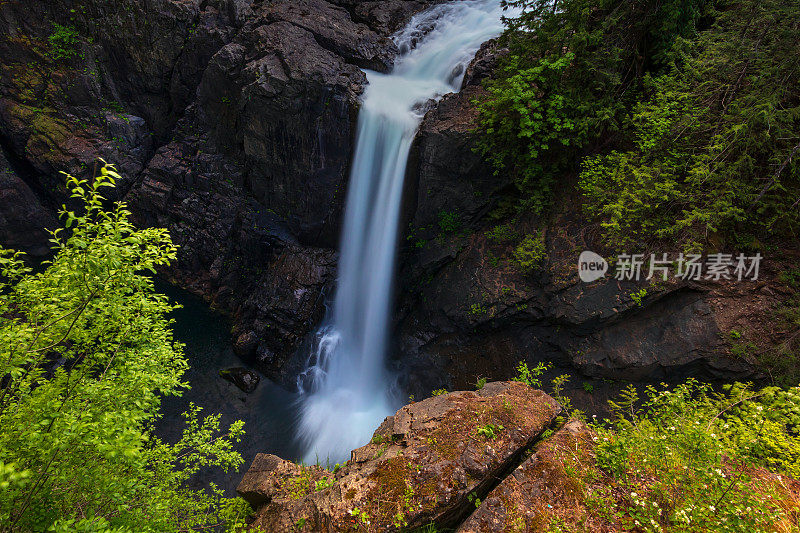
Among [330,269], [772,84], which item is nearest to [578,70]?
[772,84]

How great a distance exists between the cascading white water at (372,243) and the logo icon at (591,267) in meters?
6.13

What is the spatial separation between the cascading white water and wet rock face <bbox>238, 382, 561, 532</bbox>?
19.3 ft

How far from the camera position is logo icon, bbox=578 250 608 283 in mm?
7965

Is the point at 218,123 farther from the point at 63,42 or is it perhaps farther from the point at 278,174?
the point at 63,42

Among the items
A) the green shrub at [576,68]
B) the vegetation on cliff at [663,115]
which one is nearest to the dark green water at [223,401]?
the vegetation on cliff at [663,115]

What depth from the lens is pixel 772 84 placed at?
6031 mm

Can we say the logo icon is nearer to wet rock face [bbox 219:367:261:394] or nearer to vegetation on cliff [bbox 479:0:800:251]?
vegetation on cliff [bbox 479:0:800:251]

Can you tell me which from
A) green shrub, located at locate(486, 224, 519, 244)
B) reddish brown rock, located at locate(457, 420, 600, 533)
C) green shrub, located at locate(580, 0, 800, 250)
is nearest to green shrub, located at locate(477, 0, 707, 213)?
green shrub, located at locate(580, 0, 800, 250)

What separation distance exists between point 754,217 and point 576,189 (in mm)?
3531

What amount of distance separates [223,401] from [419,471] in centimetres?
954

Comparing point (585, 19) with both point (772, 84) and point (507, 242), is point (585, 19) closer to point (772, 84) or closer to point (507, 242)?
point (772, 84)

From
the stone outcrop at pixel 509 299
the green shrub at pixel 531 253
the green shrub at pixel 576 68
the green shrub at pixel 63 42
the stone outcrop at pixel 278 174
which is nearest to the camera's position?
the stone outcrop at pixel 509 299

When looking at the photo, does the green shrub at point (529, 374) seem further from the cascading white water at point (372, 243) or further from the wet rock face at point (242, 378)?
the wet rock face at point (242, 378)

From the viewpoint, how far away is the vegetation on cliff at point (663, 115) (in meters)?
6.27
